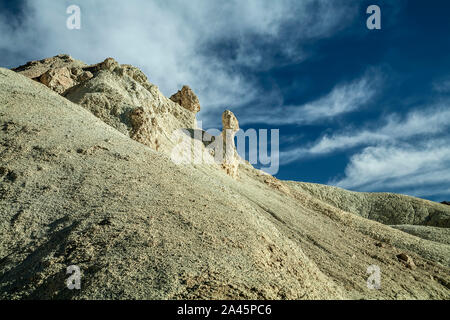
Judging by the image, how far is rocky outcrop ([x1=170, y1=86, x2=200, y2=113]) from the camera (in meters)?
39.1

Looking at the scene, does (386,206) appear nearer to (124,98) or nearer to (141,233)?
(124,98)

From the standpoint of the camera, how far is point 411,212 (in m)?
51.1

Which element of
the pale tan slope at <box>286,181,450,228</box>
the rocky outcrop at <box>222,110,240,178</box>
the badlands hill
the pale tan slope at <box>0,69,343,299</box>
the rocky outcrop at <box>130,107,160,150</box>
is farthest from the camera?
the pale tan slope at <box>286,181,450,228</box>

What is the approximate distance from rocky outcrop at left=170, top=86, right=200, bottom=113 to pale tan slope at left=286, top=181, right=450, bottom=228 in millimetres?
27477

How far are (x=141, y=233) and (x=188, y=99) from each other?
108 feet

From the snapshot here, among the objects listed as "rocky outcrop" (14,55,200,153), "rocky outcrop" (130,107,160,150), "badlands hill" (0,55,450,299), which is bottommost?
"badlands hill" (0,55,450,299)

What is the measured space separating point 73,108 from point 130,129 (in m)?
4.03

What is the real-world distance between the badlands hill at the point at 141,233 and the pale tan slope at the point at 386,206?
31.7 m

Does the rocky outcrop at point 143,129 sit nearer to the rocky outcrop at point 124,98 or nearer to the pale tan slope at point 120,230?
the rocky outcrop at point 124,98

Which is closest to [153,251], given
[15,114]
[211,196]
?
[211,196]

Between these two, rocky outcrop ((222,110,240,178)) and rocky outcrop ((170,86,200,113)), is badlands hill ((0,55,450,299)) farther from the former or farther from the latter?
rocky outcrop ((170,86,200,113))

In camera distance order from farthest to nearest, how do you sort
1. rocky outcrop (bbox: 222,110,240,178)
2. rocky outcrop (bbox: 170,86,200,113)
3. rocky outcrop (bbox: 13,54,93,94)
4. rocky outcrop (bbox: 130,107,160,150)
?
rocky outcrop (bbox: 170,86,200,113) < rocky outcrop (bbox: 13,54,93,94) < rocky outcrop (bbox: 222,110,240,178) < rocky outcrop (bbox: 130,107,160,150)

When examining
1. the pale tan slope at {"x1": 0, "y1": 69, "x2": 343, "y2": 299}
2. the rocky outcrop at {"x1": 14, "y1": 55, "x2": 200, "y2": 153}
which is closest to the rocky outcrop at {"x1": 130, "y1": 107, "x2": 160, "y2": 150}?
the rocky outcrop at {"x1": 14, "y1": 55, "x2": 200, "y2": 153}

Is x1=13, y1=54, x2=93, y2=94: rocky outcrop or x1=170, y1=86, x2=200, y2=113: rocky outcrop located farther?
x1=170, y1=86, x2=200, y2=113: rocky outcrop
